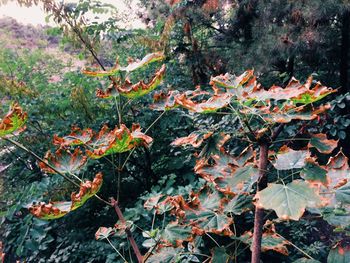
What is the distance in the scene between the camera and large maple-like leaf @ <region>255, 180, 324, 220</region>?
59 cm

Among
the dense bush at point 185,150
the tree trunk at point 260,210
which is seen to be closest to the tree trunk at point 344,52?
the dense bush at point 185,150

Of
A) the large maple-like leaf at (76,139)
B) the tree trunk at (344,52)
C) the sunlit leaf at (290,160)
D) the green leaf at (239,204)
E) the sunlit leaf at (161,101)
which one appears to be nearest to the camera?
the sunlit leaf at (290,160)

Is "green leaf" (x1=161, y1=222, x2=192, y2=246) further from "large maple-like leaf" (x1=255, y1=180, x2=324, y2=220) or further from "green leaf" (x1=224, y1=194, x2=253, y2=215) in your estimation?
"large maple-like leaf" (x1=255, y1=180, x2=324, y2=220)

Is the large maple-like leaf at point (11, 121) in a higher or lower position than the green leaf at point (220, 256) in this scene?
higher

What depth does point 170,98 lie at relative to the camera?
1.13 meters

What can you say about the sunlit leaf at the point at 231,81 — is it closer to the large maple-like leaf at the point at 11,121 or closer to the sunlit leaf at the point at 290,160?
the sunlit leaf at the point at 290,160

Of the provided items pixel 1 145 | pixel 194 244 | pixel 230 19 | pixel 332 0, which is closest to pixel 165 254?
pixel 194 244

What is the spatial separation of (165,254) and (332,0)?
8.55 feet

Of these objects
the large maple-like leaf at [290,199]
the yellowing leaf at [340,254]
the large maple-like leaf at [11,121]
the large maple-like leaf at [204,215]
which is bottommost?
the yellowing leaf at [340,254]

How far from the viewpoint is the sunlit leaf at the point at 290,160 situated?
727 millimetres

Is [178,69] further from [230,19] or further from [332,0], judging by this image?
[332,0]

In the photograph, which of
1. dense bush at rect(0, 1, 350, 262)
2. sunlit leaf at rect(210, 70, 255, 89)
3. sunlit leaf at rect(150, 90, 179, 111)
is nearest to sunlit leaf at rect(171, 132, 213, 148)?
dense bush at rect(0, 1, 350, 262)

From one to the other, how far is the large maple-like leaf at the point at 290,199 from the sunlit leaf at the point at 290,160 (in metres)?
0.08

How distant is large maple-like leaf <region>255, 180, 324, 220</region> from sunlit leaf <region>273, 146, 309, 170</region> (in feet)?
0.27
